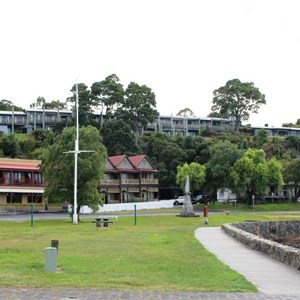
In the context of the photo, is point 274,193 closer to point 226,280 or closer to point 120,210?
point 120,210

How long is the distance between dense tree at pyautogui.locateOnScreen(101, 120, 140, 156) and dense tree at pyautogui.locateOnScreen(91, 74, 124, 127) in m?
10.8

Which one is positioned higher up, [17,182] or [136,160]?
[136,160]

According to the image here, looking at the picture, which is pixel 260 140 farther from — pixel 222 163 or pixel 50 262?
pixel 50 262

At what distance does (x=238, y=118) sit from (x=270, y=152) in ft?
92.7

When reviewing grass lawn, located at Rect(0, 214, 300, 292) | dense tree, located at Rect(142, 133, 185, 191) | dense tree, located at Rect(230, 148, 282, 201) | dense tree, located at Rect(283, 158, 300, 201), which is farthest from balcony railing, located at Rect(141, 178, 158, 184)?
grass lawn, located at Rect(0, 214, 300, 292)

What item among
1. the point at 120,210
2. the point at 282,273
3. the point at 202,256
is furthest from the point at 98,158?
the point at 282,273

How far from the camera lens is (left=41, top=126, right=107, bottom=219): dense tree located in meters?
43.4

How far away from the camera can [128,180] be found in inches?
3248

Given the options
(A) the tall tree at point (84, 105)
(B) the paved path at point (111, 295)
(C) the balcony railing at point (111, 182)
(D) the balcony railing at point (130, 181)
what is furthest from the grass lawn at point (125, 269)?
(A) the tall tree at point (84, 105)

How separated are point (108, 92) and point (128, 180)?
2867 cm

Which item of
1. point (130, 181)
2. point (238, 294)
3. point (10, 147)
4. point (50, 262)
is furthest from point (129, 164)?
point (238, 294)

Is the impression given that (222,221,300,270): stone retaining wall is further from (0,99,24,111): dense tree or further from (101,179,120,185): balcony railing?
(0,99,24,111): dense tree

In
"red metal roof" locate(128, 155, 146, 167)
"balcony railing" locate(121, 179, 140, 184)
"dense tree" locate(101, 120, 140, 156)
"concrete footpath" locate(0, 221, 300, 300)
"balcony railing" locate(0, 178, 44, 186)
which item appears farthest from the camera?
"dense tree" locate(101, 120, 140, 156)

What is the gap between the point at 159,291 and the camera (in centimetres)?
994
